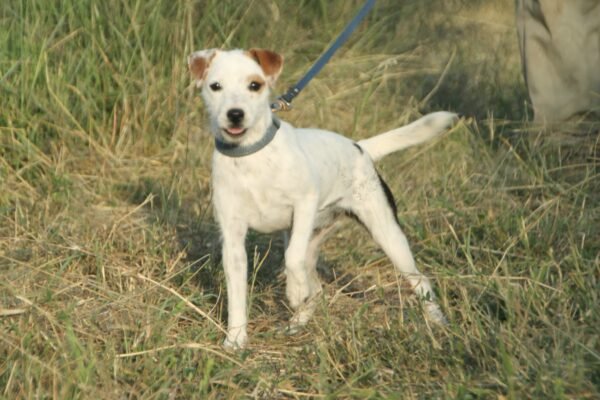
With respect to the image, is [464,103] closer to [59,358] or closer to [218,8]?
[218,8]

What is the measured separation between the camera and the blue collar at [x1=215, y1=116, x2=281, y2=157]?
189 inches

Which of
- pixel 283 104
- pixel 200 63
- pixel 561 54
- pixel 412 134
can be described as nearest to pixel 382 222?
pixel 412 134

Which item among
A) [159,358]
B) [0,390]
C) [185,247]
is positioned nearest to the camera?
[0,390]

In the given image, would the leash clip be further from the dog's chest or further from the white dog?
the dog's chest

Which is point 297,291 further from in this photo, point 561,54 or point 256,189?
point 561,54

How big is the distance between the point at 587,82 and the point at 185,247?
252 cm

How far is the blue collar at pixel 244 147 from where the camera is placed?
4801 mm

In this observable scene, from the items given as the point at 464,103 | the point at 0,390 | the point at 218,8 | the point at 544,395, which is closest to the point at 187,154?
the point at 218,8

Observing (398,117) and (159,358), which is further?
(398,117)

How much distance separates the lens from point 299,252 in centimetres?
482

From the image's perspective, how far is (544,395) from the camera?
348 cm

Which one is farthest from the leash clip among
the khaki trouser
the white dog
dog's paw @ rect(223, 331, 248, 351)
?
the khaki trouser

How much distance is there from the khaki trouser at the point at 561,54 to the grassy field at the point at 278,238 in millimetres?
184

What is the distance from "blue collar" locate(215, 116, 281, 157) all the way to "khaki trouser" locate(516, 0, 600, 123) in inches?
87.5
